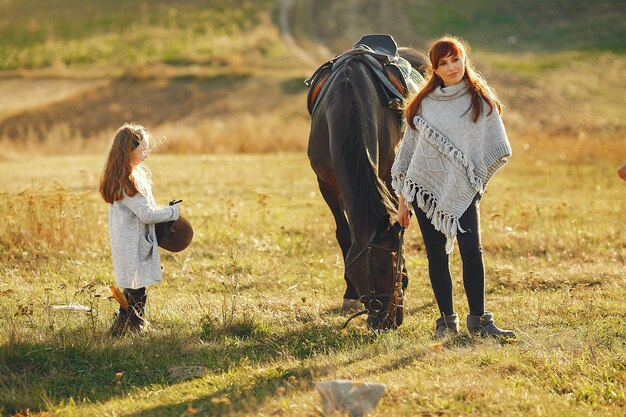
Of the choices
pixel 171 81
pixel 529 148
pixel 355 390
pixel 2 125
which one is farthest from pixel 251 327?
pixel 171 81

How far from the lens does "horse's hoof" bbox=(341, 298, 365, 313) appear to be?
687 centimetres

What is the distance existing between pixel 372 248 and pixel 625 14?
156ft

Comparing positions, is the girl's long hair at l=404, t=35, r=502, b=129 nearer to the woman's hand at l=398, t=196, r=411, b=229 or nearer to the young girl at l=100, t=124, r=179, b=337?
the woman's hand at l=398, t=196, r=411, b=229

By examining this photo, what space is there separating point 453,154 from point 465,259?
29.3 inches

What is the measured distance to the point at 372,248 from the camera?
5.33 m

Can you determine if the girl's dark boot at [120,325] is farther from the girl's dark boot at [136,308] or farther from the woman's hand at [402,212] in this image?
the woman's hand at [402,212]

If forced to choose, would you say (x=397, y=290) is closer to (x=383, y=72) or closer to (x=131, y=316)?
(x=131, y=316)

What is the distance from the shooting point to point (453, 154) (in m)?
5.47

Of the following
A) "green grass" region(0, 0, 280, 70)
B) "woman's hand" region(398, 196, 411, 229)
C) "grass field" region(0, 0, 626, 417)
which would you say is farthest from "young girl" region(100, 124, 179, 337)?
"green grass" region(0, 0, 280, 70)

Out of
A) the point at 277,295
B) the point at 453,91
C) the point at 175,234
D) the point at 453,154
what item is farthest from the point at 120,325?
the point at 453,91

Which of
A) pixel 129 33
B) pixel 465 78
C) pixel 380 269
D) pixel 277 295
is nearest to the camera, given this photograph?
pixel 380 269

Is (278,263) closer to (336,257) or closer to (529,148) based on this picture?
(336,257)

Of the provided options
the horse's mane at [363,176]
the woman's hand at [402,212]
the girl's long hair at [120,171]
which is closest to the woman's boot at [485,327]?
the woman's hand at [402,212]

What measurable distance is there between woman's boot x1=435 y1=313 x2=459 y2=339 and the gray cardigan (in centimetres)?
207
